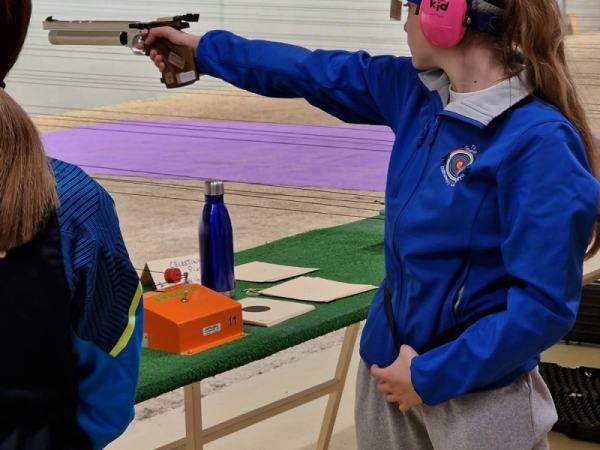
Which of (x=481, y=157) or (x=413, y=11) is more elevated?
(x=413, y=11)

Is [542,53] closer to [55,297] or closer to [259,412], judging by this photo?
[55,297]

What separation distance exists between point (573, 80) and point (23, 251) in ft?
2.50

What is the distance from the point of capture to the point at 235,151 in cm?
614

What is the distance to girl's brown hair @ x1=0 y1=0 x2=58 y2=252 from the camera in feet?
2.88

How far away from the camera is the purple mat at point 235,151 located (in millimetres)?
5496

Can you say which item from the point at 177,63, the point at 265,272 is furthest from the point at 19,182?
the point at 265,272

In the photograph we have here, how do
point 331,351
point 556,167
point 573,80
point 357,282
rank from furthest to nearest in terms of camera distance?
point 331,351, point 357,282, point 573,80, point 556,167

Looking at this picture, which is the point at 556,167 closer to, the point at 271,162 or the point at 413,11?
the point at 413,11

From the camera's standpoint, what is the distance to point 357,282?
1.98 metres

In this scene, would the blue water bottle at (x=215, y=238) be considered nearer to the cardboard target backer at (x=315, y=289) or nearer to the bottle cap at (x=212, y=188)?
the bottle cap at (x=212, y=188)

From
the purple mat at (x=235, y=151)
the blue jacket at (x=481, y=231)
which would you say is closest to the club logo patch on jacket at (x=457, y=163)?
the blue jacket at (x=481, y=231)

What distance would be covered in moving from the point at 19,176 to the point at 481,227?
23.1 inches

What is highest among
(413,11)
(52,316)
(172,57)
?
(413,11)

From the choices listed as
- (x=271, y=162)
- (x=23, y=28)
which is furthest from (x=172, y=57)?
(x=271, y=162)
